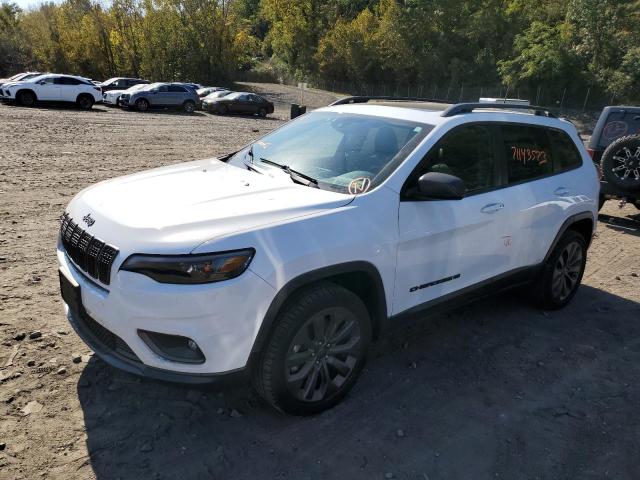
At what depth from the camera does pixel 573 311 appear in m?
4.93

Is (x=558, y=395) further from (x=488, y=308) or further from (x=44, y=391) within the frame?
(x=44, y=391)

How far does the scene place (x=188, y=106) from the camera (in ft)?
91.9

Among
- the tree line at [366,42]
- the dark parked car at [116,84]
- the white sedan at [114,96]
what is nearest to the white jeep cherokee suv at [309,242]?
the white sedan at [114,96]

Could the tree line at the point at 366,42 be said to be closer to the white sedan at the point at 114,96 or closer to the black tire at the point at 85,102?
the white sedan at the point at 114,96

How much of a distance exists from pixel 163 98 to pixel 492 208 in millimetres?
25934

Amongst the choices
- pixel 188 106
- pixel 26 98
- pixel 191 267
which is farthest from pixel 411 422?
pixel 188 106

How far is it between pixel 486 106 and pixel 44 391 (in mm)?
3591

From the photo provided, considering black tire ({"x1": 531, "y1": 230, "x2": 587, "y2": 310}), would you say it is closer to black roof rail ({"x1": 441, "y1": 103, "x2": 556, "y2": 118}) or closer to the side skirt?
A: the side skirt

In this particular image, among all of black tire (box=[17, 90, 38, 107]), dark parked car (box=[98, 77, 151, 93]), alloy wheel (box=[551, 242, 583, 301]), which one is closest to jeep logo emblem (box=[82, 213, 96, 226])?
alloy wheel (box=[551, 242, 583, 301])

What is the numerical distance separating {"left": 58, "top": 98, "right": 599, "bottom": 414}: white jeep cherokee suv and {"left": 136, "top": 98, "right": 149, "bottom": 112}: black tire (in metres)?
24.5

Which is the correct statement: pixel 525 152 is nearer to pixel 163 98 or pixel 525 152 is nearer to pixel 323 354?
pixel 323 354

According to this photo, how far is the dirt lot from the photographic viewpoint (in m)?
2.74

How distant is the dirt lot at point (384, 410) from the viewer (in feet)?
9.00

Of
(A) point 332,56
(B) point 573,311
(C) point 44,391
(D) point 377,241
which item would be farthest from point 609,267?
(A) point 332,56
